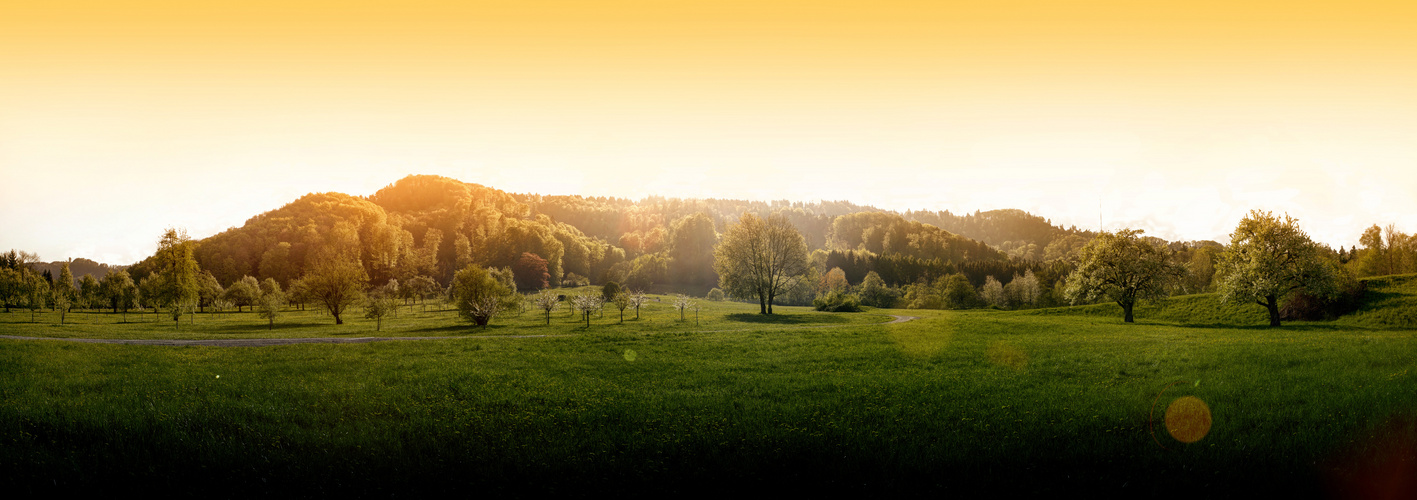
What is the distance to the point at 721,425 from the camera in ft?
39.3

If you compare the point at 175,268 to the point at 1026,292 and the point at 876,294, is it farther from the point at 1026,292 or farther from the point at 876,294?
the point at 1026,292

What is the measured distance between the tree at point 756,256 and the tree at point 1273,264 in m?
37.4

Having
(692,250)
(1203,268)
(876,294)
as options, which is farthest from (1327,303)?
→ (692,250)

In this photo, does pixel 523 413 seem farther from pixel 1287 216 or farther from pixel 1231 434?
pixel 1287 216

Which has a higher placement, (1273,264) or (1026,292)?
(1273,264)

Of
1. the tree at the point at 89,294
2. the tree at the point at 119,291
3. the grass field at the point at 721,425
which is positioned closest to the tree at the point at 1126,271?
the grass field at the point at 721,425

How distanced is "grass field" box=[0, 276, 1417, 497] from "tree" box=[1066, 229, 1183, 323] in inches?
1175

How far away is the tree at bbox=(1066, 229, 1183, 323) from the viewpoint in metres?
51.3

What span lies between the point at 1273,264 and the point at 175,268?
11509 cm

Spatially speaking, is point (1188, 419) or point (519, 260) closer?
point (1188, 419)

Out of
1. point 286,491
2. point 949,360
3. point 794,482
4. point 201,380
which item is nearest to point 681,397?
point 794,482

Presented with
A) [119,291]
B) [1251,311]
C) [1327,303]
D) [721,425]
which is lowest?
[1251,311]

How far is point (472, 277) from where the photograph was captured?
171 feet

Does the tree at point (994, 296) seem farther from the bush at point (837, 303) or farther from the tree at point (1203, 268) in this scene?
the bush at point (837, 303)
